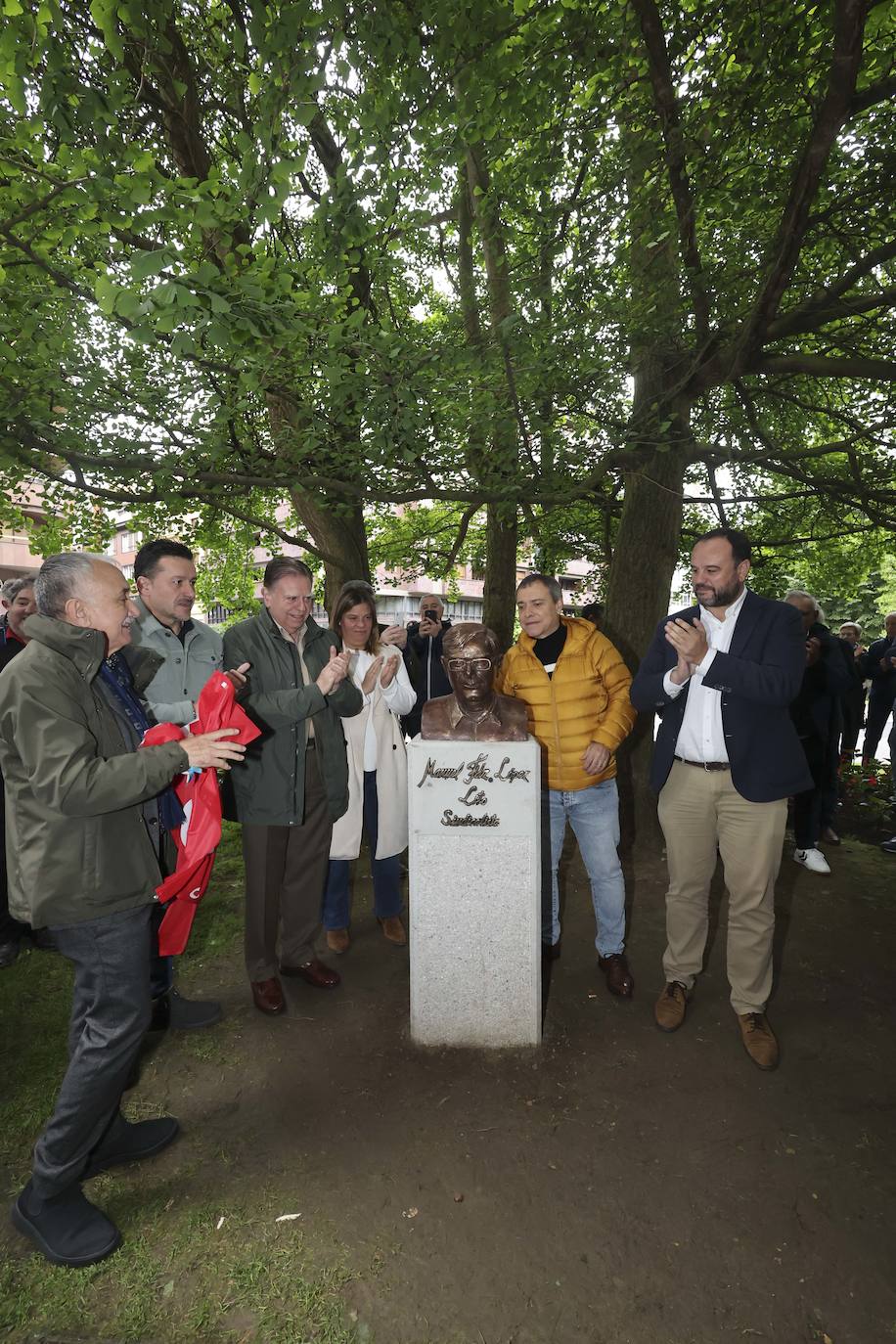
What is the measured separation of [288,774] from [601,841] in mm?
1850

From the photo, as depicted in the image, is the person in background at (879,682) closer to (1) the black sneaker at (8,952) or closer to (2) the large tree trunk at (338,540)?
(2) the large tree trunk at (338,540)

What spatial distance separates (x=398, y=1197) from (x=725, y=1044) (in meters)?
1.89

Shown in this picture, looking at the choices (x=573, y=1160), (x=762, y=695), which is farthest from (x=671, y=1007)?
(x=762, y=695)

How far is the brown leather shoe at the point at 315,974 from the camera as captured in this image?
13.5 ft

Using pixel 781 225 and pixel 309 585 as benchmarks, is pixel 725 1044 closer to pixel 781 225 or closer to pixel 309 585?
pixel 309 585

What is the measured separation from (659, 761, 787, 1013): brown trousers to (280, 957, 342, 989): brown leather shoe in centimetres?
199

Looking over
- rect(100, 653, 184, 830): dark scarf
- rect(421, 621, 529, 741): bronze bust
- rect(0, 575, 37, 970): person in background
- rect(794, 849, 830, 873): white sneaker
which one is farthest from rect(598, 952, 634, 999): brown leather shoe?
rect(0, 575, 37, 970): person in background

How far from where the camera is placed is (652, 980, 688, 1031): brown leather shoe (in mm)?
3670

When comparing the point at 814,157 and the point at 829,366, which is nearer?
the point at 814,157

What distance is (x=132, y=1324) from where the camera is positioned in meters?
2.15

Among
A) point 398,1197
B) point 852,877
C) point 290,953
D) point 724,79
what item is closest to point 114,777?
point 398,1197

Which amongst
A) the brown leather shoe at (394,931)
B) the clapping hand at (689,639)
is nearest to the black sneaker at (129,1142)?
the brown leather shoe at (394,931)

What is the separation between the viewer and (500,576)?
32.5 ft

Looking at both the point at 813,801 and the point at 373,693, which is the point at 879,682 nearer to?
the point at 813,801
